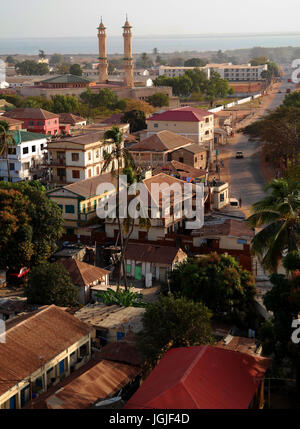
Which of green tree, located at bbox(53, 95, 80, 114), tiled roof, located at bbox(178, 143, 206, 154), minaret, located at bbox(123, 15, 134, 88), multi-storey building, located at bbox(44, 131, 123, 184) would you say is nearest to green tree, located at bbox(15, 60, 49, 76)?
minaret, located at bbox(123, 15, 134, 88)

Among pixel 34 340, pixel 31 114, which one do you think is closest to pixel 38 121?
pixel 31 114

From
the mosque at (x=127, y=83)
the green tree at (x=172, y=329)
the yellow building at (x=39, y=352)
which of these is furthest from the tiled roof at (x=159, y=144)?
the mosque at (x=127, y=83)

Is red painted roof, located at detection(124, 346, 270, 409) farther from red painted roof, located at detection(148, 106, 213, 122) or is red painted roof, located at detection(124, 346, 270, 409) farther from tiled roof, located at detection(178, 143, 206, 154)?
red painted roof, located at detection(148, 106, 213, 122)

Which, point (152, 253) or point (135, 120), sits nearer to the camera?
point (152, 253)

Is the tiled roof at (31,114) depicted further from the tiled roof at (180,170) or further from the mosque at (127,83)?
the mosque at (127,83)

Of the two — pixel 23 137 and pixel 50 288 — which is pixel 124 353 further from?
pixel 23 137
